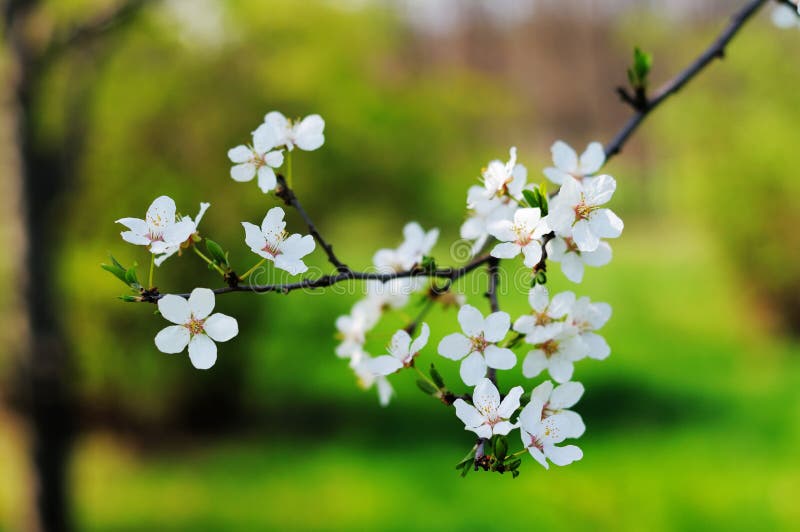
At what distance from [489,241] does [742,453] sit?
403 cm

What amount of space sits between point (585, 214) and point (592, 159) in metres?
0.25

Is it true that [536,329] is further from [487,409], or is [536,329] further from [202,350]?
[202,350]

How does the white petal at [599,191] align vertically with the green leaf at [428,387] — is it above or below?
above

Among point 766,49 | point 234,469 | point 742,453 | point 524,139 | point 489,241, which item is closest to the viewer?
point 489,241

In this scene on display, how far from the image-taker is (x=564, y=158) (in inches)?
47.9

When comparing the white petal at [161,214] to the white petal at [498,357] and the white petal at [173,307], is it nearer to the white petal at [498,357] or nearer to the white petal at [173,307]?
the white petal at [173,307]

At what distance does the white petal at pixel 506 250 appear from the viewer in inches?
37.0

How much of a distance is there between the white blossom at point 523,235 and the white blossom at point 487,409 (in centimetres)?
17

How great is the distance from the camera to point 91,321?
16.6ft

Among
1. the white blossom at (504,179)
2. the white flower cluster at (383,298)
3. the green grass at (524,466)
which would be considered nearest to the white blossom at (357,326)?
the white flower cluster at (383,298)

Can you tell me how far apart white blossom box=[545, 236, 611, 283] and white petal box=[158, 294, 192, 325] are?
1.59ft

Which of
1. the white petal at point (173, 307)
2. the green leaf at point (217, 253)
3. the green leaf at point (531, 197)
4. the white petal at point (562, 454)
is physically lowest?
the white petal at point (562, 454)

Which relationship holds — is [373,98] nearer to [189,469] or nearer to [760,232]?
[189,469]

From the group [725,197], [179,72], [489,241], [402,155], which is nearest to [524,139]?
[725,197]
